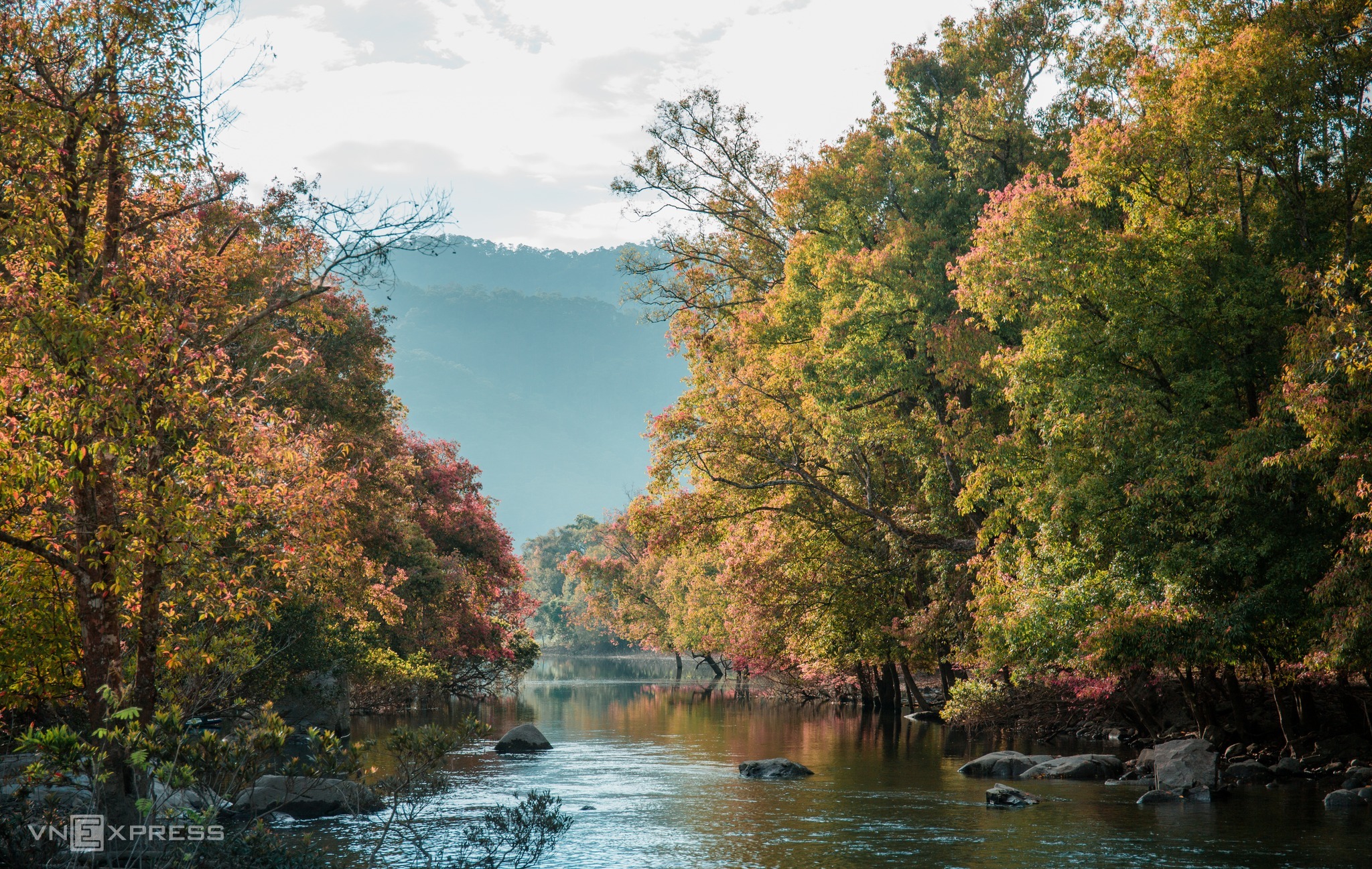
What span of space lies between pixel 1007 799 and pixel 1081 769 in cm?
476

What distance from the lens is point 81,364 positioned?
10.8 metres

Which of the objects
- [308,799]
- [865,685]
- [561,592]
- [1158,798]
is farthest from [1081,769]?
[561,592]

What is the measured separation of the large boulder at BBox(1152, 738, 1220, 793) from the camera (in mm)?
20688

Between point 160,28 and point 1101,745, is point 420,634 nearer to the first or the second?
point 1101,745

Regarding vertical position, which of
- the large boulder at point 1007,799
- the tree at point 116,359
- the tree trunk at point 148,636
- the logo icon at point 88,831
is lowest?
the large boulder at point 1007,799

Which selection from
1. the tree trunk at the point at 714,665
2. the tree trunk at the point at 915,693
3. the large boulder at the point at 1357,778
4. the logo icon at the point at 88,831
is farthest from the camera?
the tree trunk at the point at 714,665

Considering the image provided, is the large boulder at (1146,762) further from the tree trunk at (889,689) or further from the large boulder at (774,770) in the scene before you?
the tree trunk at (889,689)

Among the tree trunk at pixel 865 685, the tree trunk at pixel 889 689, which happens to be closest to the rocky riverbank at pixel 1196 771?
the tree trunk at pixel 889 689

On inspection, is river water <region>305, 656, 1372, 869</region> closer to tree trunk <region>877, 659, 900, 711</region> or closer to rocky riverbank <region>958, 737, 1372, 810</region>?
rocky riverbank <region>958, 737, 1372, 810</region>

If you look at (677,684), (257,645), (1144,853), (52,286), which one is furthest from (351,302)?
(677,684)

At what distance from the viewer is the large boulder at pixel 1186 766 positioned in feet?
67.9

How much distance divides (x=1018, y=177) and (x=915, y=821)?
1798cm

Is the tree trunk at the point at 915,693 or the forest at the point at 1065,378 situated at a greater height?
the forest at the point at 1065,378

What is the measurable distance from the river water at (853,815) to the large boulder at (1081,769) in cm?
96
